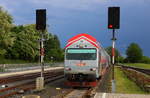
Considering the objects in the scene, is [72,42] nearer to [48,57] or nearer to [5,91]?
[5,91]

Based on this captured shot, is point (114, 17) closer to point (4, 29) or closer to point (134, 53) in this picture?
point (4, 29)

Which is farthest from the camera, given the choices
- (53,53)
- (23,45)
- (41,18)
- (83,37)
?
(53,53)

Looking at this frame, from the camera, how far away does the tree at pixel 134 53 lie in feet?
499

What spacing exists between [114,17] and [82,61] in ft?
19.7

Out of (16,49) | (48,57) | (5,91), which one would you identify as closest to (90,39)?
Answer: (5,91)

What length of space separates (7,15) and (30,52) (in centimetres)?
1845

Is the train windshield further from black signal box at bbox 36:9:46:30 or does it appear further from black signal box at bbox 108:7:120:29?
black signal box at bbox 108:7:120:29

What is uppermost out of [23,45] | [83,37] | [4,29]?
[4,29]

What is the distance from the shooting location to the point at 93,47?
2025cm

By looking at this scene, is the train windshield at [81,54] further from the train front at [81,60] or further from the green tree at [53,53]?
the green tree at [53,53]

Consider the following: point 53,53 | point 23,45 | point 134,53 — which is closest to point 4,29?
point 23,45

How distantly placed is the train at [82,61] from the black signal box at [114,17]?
18.2ft

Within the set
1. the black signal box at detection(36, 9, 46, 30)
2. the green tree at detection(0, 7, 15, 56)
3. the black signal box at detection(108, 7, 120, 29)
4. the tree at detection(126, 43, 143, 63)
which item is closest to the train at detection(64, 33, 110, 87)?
the black signal box at detection(36, 9, 46, 30)

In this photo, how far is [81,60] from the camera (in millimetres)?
19922
